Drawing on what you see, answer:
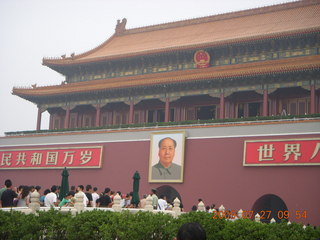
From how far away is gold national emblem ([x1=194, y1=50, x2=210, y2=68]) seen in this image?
85.7ft

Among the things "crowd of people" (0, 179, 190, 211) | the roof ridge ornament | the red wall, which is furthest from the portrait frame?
the roof ridge ornament

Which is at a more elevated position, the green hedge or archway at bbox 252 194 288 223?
archway at bbox 252 194 288 223

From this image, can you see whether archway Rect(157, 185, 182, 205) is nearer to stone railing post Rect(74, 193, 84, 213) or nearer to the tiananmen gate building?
the tiananmen gate building

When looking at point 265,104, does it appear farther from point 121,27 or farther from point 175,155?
point 121,27

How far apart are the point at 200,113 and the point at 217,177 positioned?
17.3 feet

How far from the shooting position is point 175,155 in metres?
23.2

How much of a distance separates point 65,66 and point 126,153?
8433 mm

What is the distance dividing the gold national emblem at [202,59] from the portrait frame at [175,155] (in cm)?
448

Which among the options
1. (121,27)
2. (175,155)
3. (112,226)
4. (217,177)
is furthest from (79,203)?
(121,27)

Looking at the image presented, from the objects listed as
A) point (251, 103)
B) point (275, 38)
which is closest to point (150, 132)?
point (251, 103)

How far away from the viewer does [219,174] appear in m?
21.8

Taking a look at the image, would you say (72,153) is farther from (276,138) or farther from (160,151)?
(276,138)

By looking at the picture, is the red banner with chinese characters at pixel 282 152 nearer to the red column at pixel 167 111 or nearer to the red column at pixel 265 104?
the red column at pixel 265 104

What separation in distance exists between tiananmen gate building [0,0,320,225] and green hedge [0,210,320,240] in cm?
1035
